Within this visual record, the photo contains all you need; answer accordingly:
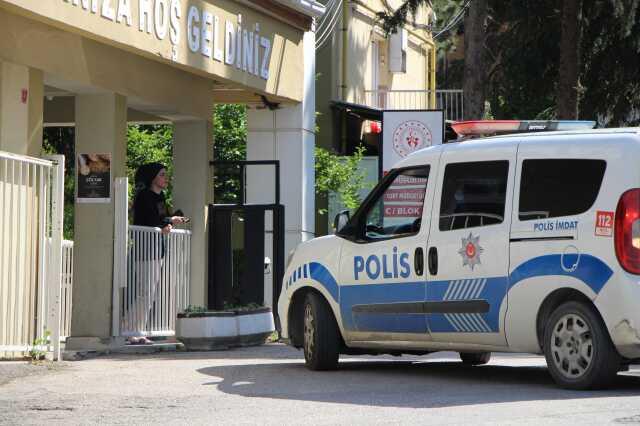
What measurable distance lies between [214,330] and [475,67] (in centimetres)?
1330

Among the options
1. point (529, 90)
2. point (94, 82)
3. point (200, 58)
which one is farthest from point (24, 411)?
point (529, 90)

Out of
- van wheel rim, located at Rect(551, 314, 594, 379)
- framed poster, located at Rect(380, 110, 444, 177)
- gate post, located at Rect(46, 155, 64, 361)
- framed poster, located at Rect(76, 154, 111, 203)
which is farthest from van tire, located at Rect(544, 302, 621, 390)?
framed poster, located at Rect(380, 110, 444, 177)

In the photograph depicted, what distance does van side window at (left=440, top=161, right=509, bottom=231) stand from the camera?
11039 millimetres

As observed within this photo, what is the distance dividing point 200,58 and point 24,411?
795 centimetres

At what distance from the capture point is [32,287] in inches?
519

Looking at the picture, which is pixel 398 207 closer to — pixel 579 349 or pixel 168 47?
pixel 579 349

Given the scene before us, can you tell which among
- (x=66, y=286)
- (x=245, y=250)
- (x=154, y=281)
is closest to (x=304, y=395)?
(x=66, y=286)

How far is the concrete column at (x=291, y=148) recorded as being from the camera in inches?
801

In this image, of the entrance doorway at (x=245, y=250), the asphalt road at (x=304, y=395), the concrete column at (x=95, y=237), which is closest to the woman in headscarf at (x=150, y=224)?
the concrete column at (x=95, y=237)

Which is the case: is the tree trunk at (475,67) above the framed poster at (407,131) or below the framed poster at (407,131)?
above

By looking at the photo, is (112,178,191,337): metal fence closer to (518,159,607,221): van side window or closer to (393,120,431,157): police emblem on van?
(393,120,431,157): police emblem on van

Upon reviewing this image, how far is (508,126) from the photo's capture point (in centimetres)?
1191

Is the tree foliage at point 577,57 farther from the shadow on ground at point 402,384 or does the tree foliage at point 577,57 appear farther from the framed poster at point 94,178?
the shadow on ground at point 402,384

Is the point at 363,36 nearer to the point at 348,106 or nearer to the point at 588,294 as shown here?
the point at 348,106
